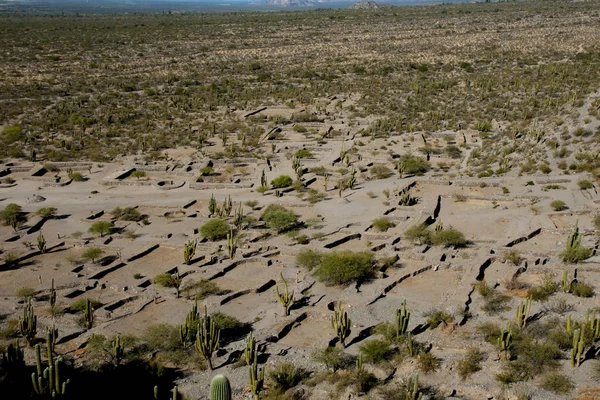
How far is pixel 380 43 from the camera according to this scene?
96625 mm

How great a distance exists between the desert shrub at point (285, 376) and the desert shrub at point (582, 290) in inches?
388

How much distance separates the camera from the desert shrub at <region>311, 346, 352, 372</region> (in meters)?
16.6

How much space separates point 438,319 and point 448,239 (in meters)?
6.45

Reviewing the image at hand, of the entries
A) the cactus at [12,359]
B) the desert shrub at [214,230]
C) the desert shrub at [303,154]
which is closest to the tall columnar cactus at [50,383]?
the cactus at [12,359]

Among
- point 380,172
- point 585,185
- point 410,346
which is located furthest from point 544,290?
point 380,172

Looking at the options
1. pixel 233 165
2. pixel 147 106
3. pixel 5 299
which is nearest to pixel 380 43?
pixel 147 106

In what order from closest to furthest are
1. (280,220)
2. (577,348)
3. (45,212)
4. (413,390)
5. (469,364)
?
1. (413,390)
2. (577,348)
3. (469,364)
4. (280,220)
5. (45,212)

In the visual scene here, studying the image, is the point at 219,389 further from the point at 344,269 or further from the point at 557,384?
the point at 344,269

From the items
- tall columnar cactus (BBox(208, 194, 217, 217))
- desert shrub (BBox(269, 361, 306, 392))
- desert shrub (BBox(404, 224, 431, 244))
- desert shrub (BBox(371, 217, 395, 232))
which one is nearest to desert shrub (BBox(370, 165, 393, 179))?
desert shrub (BBox(371, 217, 395, 232))

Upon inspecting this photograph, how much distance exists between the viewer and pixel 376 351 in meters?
17.0

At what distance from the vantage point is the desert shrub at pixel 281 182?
3375 centimetres

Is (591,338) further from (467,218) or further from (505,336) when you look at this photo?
(467,218)

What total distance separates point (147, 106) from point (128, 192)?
938 inches

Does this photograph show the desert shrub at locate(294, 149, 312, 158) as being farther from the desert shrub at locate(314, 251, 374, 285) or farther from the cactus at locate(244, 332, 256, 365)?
the cactus at locate(244, 332, 256, 365)
